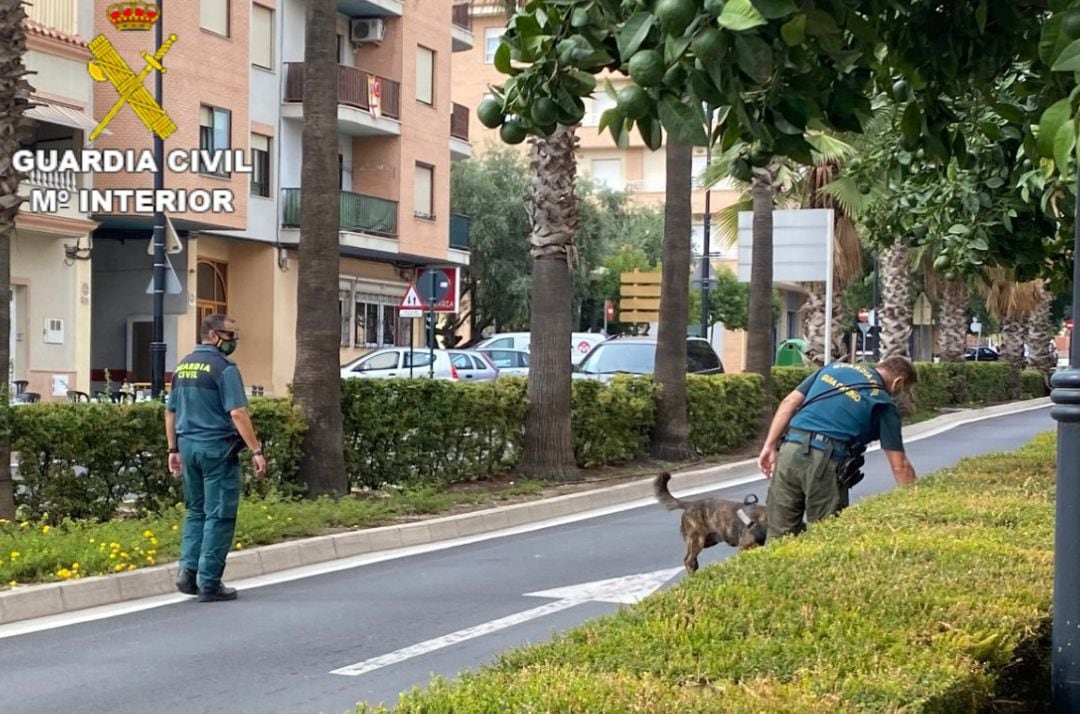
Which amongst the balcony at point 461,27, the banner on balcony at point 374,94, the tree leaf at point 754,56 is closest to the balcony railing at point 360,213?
the banner on balcony at point 374,94

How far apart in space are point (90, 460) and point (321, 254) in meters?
3.41

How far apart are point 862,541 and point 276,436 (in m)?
8.30

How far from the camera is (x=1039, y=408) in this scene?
4062 cm

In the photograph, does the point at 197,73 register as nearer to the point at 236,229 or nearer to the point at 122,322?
the point at 236,229

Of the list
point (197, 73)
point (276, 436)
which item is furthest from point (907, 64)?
point (197, 73)

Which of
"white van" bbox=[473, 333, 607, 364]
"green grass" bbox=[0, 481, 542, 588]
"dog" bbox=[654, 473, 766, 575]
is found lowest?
"green grass" bbox=[0, 481, 542, 588]

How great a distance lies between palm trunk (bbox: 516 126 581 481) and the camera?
17484 millimetres

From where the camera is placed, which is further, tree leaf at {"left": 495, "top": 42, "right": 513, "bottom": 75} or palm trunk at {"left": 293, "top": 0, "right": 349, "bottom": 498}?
palm trunk at {"left": 293, "top": 0, "right": 349, "bottom": 498}

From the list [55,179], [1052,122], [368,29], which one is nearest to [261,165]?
[368,29]

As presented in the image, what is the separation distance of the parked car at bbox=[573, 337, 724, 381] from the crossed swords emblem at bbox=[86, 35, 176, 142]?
960 cm

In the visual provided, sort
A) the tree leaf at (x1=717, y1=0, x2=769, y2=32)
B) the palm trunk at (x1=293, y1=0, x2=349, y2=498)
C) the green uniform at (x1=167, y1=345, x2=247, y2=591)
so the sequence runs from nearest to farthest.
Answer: the tree leaf at (x1=717, y1=0, x2=769, y2=32) → the green uniform at (x1=167, y1=345, x2=247, y2=591) → the palm trunk at (x1=293, y1=0, x2=349, y2=498)

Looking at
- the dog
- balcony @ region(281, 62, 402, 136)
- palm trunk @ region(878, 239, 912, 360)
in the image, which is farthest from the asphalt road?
balcony @ region(281, 62, 402, 136)

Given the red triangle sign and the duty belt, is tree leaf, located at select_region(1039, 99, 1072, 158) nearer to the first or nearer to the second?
the duty belt

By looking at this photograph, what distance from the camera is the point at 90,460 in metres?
12.1
